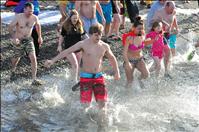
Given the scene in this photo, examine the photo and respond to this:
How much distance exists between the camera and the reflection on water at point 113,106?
270 inches

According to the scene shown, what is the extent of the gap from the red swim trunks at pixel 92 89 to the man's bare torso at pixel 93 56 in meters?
0.15

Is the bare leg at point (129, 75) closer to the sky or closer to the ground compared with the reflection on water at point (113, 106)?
closer to the sky

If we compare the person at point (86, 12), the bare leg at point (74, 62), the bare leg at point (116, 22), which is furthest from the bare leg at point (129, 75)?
the bare leg at point (116, 22)

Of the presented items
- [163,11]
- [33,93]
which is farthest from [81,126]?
[163,11]

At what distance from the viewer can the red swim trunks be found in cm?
688

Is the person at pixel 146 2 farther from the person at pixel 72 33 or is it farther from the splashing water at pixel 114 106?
the person at pixel 72 33

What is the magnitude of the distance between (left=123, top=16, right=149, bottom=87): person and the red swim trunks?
47.3 inches

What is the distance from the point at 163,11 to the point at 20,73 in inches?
124

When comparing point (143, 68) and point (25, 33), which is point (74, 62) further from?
point (143, 68)

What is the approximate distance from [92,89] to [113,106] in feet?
2.94

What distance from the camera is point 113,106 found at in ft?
25.2

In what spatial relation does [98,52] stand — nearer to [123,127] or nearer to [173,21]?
[123,127]

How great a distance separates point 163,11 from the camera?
376 inches

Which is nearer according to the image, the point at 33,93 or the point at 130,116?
the point at 130,116
